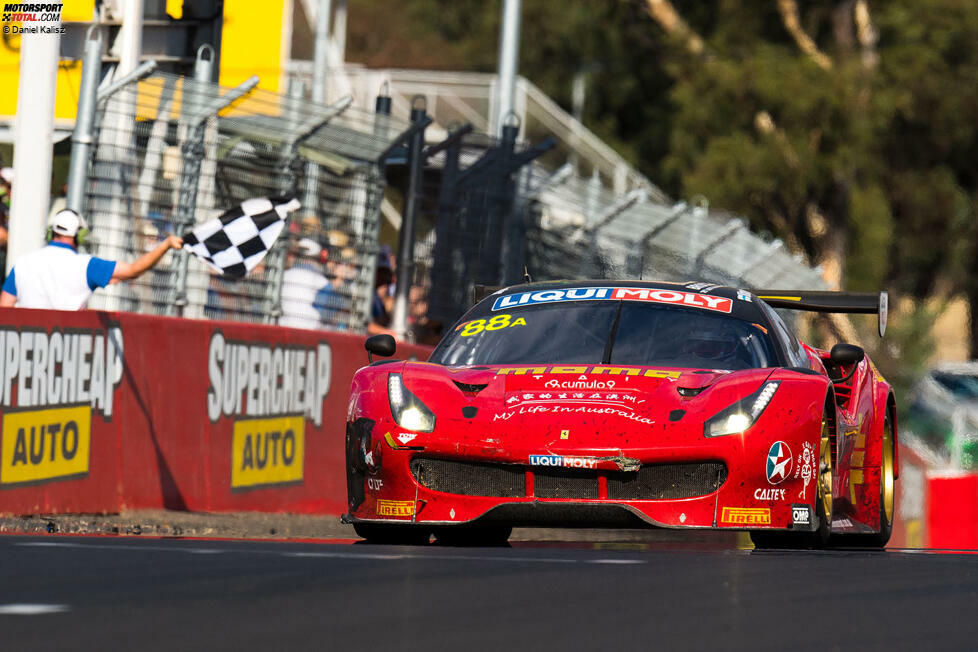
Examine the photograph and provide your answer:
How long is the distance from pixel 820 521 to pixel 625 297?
1.46 metres

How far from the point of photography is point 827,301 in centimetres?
984

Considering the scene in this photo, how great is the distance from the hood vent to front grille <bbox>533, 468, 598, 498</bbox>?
0.46m

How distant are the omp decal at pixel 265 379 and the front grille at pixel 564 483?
3.92 m

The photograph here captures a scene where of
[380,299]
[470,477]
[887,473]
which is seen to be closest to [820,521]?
[470,477]

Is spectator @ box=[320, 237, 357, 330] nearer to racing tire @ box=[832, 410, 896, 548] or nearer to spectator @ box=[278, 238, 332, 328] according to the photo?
spectator @ box=[278, 238, 332, 328]

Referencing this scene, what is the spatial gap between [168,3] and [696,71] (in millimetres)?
22294

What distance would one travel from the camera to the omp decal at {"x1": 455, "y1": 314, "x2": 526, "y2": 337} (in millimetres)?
8266

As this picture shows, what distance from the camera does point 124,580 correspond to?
16.5 feet

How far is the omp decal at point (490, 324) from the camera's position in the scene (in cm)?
827

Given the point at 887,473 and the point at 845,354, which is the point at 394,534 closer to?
the point at 845,354

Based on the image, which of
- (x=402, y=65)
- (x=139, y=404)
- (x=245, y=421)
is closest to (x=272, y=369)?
(x=245, y=421)

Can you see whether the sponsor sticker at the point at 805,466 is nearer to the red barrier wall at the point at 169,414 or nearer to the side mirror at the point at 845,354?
the side mirror at the point at 845,354

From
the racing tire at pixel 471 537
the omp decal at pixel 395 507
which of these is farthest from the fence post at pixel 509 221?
the omp decal at pixel 395 507

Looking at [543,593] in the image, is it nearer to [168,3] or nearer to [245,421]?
[245,421]
